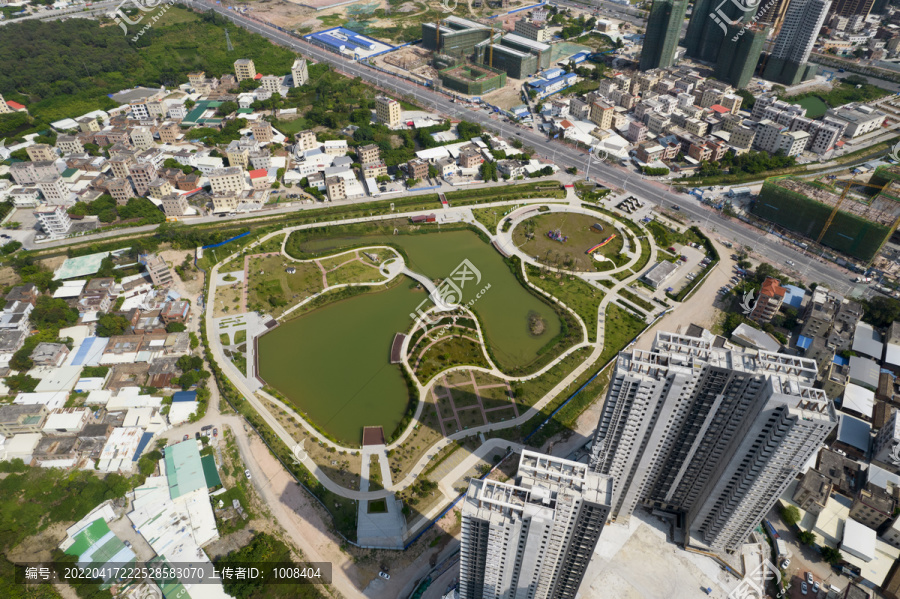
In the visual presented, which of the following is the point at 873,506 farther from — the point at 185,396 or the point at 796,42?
the point at 796,42

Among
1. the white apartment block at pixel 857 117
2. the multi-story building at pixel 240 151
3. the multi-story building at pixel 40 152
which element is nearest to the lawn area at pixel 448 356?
the multi-story building at pixel 240 151

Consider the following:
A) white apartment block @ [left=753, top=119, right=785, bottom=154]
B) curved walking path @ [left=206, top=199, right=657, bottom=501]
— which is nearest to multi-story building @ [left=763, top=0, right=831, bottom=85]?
white apartment block @ [left=753, top=119, right=785, bottom=154]

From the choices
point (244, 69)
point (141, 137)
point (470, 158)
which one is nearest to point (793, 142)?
point (470, 158)

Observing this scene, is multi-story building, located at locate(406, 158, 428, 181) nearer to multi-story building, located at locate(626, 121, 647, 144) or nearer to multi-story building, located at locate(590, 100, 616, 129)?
multi-story building, located at locate(590, 100, 616, 129)

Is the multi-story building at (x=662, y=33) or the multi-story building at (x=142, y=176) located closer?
the multi-story building at (x=142, y=176)

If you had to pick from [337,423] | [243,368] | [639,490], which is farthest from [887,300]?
[243,368]

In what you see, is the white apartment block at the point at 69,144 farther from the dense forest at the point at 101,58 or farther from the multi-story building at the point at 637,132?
the multi-story building at the point at 637,132
